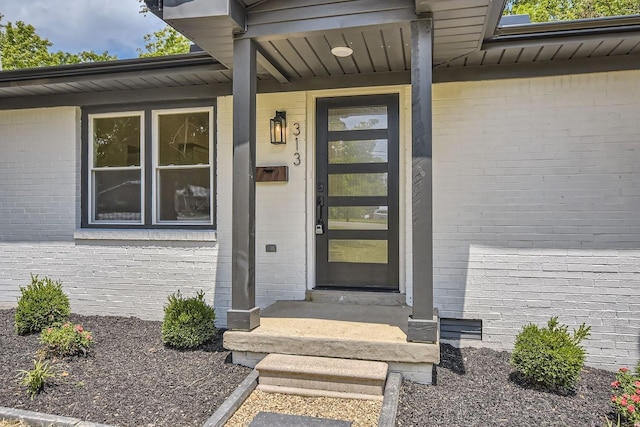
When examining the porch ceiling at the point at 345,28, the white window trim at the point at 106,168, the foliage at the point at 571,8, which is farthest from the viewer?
the foliage at the point at 571,8

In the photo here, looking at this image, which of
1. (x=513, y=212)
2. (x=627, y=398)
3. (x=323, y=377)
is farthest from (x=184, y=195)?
(x=627, y=398)

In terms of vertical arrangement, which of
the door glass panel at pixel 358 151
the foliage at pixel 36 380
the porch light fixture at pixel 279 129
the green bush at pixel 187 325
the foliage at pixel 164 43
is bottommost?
the foliage at pixel 36 380

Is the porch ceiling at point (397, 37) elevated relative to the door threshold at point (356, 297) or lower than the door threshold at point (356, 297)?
elevated

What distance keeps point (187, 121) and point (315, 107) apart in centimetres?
162

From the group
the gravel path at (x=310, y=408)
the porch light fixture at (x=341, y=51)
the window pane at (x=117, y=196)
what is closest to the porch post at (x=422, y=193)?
the gravel path at (x=310, y=408)

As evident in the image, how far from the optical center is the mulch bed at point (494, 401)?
9.28ft

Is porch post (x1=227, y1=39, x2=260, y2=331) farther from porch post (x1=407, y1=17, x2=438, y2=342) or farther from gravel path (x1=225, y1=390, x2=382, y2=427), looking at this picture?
porch post (x1=407, y1=17, x2=438, y2=342)

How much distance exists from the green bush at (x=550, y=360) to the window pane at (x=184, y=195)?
11.7ft

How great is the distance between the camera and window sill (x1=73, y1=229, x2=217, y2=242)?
16.2 feet

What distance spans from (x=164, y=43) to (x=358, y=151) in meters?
18.3

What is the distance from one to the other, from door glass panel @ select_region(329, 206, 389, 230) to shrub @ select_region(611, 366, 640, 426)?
7.80 feet

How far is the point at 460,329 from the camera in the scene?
14.3 ft

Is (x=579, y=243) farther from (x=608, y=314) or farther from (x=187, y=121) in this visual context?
(x=187, y=121)

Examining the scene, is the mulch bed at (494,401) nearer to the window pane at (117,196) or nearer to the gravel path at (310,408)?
the gravel path at (310,408)
